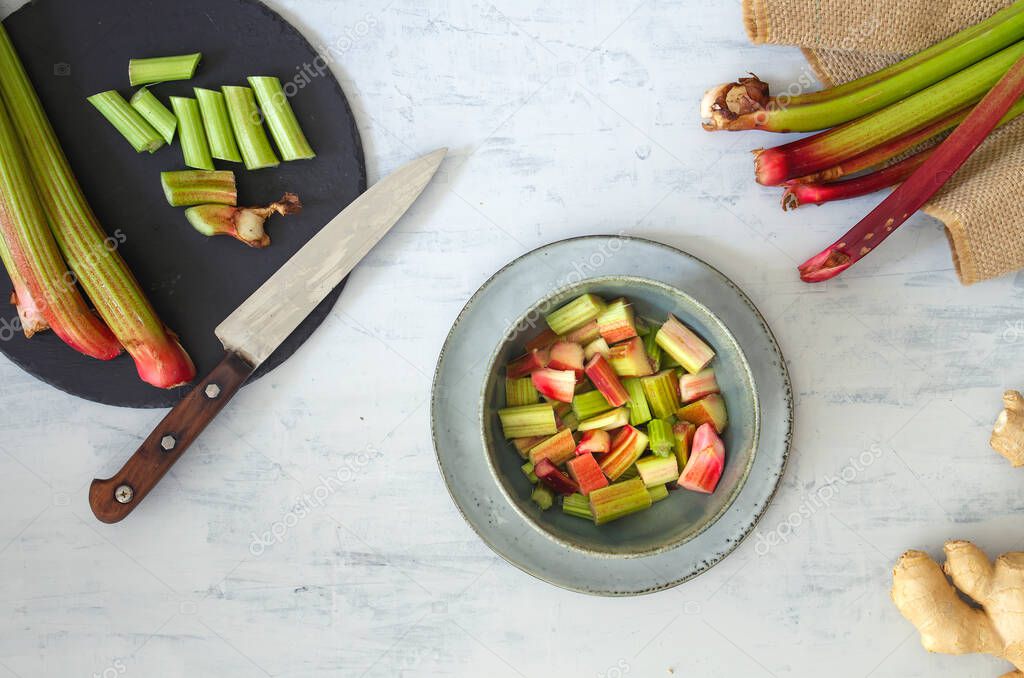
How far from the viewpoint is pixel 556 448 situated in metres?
1.35

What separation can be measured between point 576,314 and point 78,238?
0.97 meters

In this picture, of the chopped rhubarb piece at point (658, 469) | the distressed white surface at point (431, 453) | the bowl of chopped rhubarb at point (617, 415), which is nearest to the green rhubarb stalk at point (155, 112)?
the distressed white surface at point (431, 453)

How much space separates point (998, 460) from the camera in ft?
4.88

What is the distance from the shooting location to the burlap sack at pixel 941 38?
137 centimetres

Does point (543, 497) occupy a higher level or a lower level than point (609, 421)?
lower

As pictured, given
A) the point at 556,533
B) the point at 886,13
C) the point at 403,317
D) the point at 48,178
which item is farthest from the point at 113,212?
the point at 886,13

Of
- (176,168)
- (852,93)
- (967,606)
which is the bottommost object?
(967,606)

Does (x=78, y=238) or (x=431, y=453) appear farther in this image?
(x=431, y=453)

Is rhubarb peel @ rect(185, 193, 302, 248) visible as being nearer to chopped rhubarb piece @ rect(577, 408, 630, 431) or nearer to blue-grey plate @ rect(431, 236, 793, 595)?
blue-grey plate @ rect(431, 236, 793, 595)

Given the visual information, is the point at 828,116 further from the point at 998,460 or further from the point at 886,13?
the point at 998,460

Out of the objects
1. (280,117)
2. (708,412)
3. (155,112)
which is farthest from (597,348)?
(155,112)

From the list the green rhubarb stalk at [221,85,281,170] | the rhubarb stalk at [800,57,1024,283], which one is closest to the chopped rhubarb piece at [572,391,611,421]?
the rhubarb stalk at [800,57,1024,283]

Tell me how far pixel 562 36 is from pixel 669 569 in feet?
3.58

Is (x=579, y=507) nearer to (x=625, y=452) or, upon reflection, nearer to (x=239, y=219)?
(x=625, y=452)
